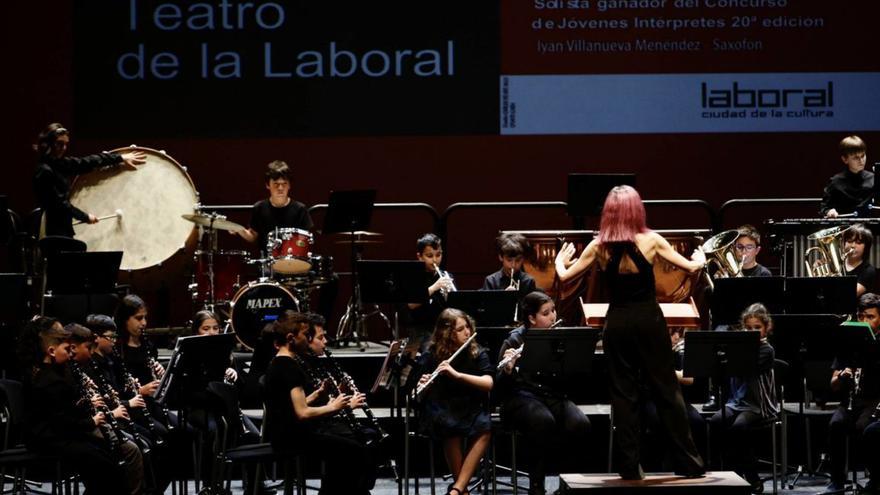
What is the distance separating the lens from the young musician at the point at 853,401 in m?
8.64

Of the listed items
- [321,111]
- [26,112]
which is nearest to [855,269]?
[321,111]

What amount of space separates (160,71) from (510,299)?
16.9ft

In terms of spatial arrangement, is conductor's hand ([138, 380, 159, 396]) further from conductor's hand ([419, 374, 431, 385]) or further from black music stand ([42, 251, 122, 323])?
conductor's hand ([419, 374, 431, 385])

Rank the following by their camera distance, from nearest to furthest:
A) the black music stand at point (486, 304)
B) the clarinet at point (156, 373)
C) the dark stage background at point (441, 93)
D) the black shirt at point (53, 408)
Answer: the black shirt at point (53, 408)
the clarinet at point (156, 373)
the black music stand at point (486, 304)
the dark stage background at point (441, 93)

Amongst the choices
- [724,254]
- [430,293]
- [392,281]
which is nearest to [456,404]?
[392,281]

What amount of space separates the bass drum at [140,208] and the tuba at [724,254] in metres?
4.25

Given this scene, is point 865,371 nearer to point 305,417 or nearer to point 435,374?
point 435,374

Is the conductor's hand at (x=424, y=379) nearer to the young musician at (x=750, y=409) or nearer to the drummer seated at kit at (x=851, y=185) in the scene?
the young musician at (x=750, y=409)

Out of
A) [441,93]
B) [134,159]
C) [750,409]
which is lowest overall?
[750,409]

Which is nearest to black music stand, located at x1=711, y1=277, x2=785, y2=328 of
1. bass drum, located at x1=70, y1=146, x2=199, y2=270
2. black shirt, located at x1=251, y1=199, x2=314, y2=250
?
black shirt, located at x1=251, y1=199, x2=314, y2=250

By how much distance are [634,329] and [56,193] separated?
538 centimetres

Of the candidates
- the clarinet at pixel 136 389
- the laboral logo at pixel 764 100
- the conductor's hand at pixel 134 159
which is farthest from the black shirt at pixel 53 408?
the laboral logo at pixel 764 100

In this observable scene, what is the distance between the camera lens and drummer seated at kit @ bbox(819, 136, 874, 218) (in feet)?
35.6

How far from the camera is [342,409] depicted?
797 centimetres
